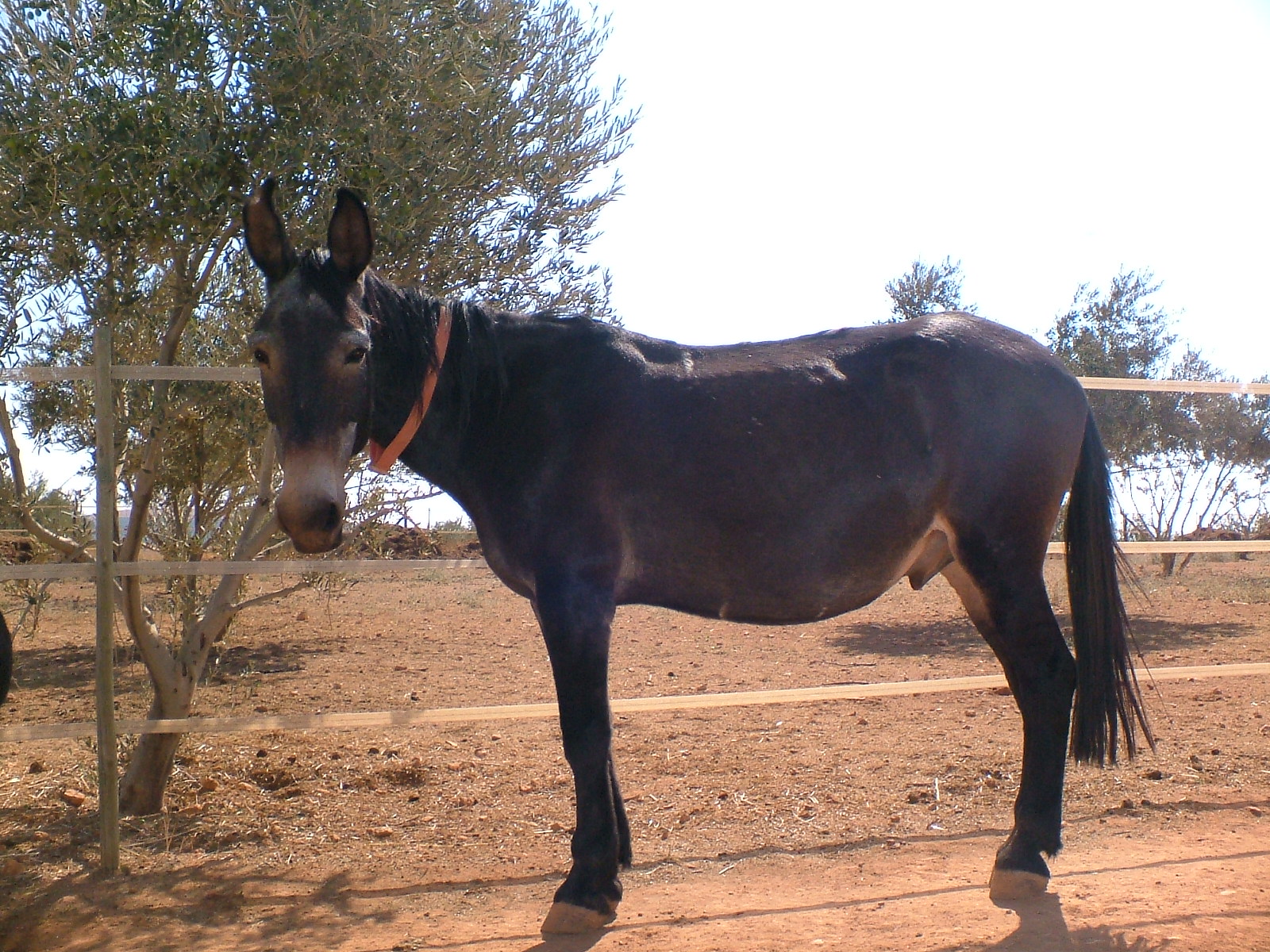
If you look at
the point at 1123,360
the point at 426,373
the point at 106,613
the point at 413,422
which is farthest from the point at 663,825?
the point at 1123,360

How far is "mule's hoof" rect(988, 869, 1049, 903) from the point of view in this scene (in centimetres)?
303

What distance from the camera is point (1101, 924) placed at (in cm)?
286

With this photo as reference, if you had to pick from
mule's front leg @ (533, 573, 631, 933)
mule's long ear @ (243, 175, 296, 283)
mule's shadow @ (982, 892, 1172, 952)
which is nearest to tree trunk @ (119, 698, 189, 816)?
mule's front leg @ (533, 573, 631, 933)

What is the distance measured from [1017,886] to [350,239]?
116 inches

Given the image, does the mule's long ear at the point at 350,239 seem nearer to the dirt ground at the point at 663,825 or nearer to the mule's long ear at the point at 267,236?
the mule's long ear at the point at 267,236

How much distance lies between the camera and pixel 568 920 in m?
2.83

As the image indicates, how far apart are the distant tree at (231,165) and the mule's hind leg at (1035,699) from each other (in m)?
2.55

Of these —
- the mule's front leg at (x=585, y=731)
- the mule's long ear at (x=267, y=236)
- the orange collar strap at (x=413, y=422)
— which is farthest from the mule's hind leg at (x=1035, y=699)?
the mule's long ear at (x=267, y=236)

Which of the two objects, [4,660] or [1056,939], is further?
[4,660]

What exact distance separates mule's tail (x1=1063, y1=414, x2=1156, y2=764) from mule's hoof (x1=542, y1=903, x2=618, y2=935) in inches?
70.8

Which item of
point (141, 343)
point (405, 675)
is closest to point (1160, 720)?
point (405, 675)

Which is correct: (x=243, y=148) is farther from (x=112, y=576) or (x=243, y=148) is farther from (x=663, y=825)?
(x=663, y=825)

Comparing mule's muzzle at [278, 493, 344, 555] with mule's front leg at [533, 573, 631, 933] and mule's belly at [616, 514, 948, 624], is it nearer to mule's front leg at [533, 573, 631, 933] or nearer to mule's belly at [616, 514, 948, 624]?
mule's front leg at [533, 573, 631, 933]

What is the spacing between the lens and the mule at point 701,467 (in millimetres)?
2830
